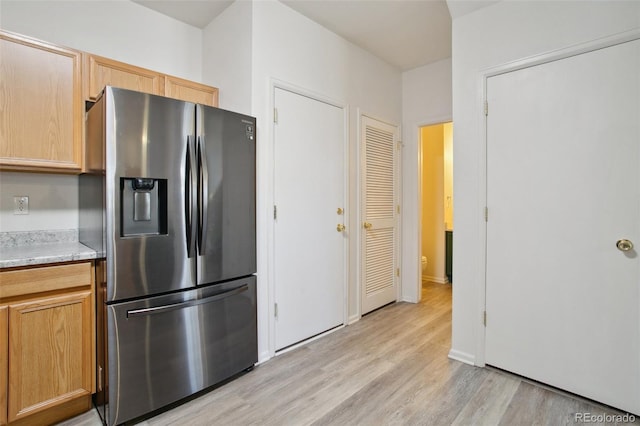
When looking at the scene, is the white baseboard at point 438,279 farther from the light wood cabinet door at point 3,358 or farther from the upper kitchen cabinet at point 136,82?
the light wood cabinet door at point 3,358

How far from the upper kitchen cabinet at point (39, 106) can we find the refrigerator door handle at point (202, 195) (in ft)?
2.50

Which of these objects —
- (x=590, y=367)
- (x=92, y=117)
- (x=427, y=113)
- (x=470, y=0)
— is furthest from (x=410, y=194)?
(x=92, y=117)

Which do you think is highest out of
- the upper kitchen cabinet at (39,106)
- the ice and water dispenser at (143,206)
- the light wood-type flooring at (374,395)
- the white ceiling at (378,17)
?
the white ceiling at (378,17)

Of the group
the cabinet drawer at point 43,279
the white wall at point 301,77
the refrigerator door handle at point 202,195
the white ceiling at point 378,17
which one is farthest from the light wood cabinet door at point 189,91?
the cabinet drawer at point 43,279

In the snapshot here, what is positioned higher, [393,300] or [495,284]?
[495,284]

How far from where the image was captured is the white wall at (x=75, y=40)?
2.03 m

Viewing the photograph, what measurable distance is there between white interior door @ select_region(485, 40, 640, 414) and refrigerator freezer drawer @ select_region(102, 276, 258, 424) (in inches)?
69.1

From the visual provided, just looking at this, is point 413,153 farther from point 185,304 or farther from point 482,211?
point 185,304

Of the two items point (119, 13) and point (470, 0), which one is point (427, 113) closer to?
point (470, 0)

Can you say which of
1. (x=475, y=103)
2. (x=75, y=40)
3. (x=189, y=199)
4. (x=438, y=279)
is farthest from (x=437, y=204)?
(x=75, y=40)

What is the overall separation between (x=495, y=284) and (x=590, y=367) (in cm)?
66

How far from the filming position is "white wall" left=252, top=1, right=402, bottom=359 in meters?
2.35

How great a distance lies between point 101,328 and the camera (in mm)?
1711

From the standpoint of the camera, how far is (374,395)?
1.96m
